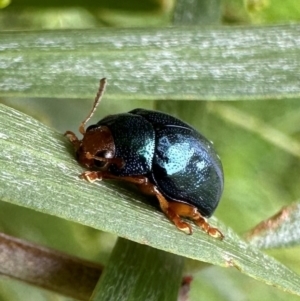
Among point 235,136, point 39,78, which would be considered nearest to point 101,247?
point 235,136

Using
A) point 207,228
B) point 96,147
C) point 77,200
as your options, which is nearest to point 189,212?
point 207,228

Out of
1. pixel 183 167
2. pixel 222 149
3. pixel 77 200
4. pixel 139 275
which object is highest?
pixel 77 200

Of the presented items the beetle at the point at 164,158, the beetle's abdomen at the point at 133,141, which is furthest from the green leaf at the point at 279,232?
the beetle's abdomen at the point at 133,141

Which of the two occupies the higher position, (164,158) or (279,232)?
(164,158)

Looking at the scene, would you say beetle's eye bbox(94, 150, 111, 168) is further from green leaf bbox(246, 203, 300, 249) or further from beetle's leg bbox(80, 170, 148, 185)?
green leaf bbox(246, 203, 300, 249)

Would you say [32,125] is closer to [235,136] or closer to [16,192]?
[16,192]

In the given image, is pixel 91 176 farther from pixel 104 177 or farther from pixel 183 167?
pixel 183 167
